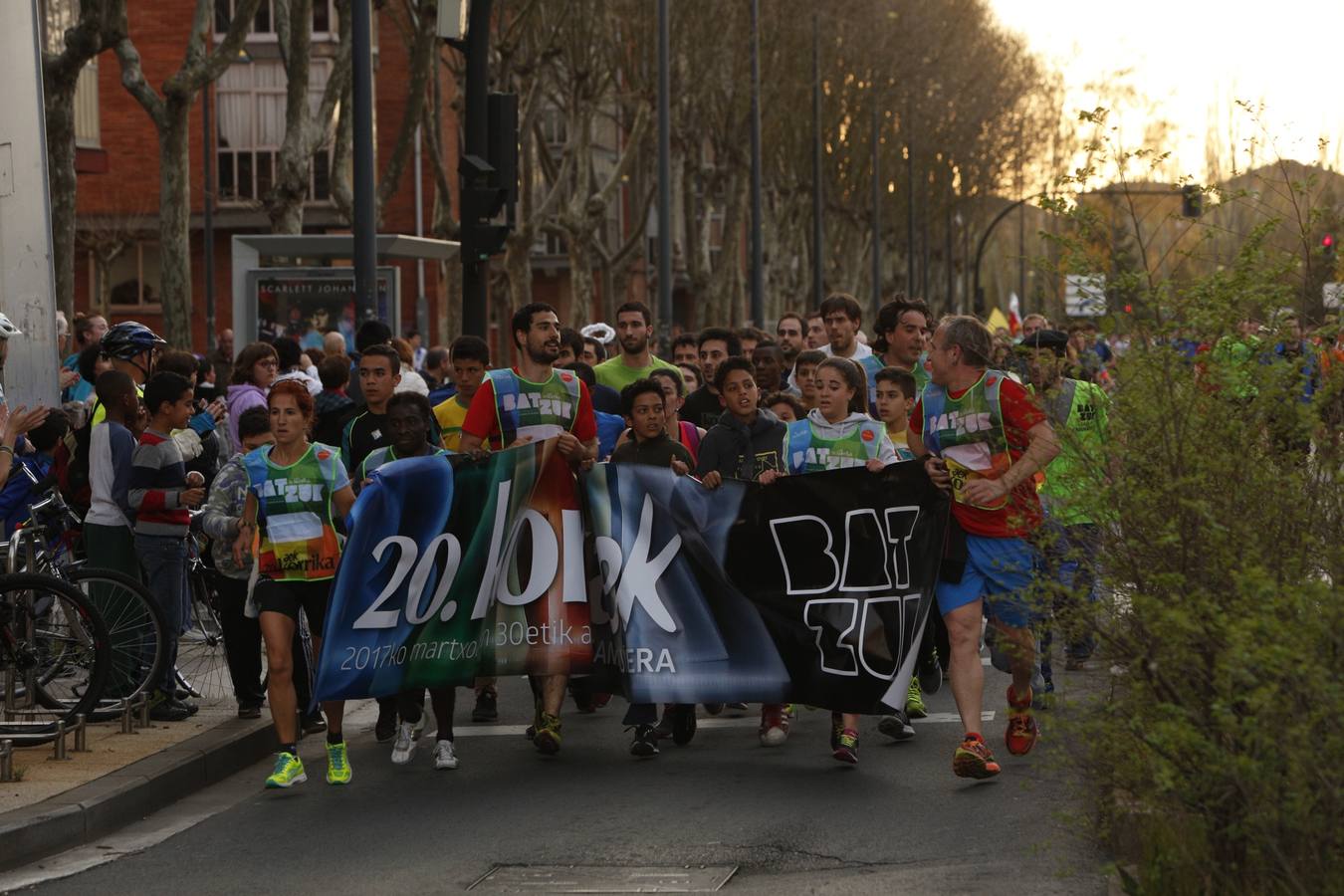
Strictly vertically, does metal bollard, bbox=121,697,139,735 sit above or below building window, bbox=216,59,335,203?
below

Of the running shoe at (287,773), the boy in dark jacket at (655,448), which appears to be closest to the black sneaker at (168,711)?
the running shoe at (287,773)

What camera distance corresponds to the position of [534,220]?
38125 millimetres

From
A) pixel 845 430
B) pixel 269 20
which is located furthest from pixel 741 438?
pixel 269 20

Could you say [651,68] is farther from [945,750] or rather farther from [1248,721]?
[1248,721]

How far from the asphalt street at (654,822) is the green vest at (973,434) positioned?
1.22 m

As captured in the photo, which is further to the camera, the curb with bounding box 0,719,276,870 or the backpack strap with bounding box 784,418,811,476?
the backpack strap with bounding box 784,418,811,476

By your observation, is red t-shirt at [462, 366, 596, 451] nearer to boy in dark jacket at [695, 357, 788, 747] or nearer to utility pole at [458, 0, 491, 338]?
boy in dark jacket at [695, 357, 788, 747]

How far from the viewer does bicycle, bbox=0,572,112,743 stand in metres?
9.12

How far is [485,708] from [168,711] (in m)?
1.56

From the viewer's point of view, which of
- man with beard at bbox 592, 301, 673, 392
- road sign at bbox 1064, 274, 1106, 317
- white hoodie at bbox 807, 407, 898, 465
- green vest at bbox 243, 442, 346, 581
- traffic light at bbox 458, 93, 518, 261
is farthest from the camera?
traffic light at bbox 458, 93, 518, 261

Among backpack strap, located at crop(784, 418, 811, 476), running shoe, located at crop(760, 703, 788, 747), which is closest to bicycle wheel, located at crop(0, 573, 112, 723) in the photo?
running shoe, located at crop(760, 703, 788, 747)

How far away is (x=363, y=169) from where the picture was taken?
16.3m

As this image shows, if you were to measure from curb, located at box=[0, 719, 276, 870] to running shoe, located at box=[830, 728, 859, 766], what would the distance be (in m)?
2.64

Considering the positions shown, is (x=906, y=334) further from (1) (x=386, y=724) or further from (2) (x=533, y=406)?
(1) (x=386, y=724)
